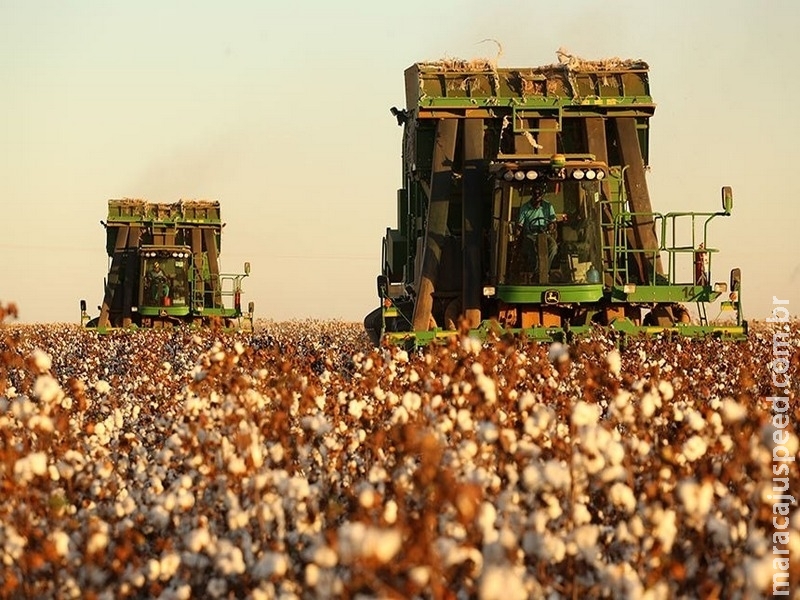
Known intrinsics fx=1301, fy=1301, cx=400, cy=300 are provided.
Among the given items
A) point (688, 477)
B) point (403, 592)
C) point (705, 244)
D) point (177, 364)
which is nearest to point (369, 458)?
point (688, 477)

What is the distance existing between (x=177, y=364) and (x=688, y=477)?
1421cm

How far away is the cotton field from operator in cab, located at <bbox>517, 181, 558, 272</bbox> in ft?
36.4

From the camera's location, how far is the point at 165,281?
35.8 meters

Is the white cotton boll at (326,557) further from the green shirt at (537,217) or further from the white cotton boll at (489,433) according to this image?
the green shirt at (537,217)

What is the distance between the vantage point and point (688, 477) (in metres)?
5.46

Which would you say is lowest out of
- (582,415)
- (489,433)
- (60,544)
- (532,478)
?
(60,544)

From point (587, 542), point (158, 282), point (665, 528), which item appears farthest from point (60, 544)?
point (158, 282)

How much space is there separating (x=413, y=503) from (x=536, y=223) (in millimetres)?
13965

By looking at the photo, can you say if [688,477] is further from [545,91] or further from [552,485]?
[545,91]

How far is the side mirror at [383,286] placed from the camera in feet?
83.0

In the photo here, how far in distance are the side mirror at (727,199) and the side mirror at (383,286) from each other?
8500 mm

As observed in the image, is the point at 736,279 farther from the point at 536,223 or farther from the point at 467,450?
the point at 467,450

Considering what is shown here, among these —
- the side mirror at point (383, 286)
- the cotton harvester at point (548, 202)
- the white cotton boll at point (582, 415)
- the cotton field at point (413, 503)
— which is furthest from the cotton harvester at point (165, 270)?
the white cotton boll at point (582, 415)

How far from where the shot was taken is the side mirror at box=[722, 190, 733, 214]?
18156 mm
